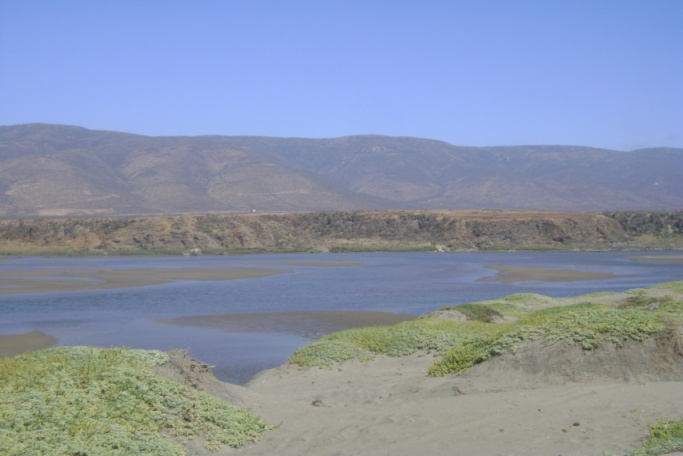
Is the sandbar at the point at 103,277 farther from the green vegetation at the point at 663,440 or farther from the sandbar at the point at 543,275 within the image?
the green vegetation at the point at 663,440

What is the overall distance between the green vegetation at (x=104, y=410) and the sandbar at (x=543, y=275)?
128 feet

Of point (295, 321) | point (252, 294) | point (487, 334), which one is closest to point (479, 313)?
point (487, 334)

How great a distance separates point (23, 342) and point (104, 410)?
16.6 meters

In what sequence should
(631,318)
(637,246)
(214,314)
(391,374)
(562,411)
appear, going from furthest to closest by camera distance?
(637,246), (214,314), (391,374), (631,318), (562,411)

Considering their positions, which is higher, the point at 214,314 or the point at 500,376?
the point at 500,376

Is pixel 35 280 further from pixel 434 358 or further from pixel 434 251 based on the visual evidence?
→ pixel 434 251

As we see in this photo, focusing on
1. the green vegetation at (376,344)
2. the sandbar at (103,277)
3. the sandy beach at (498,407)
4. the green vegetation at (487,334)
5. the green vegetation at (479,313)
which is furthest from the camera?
the sandbar at (103,277)

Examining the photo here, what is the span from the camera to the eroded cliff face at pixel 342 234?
3676 inches

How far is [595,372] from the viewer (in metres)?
11.9

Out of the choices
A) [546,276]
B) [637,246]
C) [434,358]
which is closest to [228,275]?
[546,276]

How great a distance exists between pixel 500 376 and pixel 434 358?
4258 millimetres

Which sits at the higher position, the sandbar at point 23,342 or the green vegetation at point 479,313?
the green vegetation at point 479,313

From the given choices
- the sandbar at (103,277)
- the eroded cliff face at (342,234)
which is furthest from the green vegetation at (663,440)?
the eroded cliff face at (342,234)

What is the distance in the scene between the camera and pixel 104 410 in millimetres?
9938
